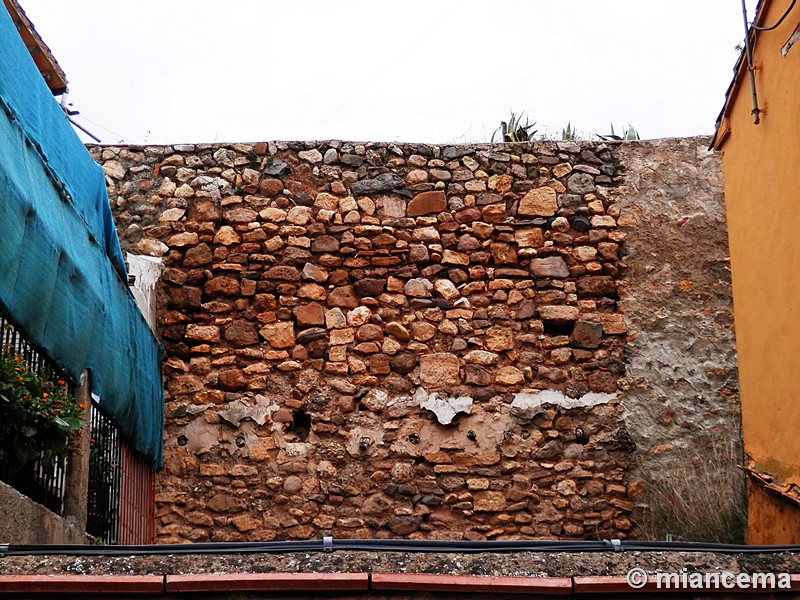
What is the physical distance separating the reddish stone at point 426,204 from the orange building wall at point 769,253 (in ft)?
7.84

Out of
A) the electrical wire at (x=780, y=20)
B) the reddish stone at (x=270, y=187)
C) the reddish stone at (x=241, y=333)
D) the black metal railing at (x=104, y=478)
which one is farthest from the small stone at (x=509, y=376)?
the electrical wire at (x=780, y=20)

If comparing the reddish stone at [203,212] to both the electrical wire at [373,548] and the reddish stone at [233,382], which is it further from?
the electrical wire at [373,548]

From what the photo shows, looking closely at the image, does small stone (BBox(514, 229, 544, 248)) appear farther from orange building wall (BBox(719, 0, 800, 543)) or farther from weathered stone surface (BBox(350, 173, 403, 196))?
orange building wall (BBox(719, 0, 800, 543))

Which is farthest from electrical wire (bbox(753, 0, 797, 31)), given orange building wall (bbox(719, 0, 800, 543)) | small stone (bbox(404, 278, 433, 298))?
small stone (bbox(404, 278, 433, 298))

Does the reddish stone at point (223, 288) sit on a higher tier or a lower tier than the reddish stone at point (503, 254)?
lower

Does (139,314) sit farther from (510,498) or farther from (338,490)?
(510,498)

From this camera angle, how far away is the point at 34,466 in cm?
493

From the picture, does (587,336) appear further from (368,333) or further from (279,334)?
(279,334)

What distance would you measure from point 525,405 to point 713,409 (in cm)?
135

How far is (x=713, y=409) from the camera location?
770 cm

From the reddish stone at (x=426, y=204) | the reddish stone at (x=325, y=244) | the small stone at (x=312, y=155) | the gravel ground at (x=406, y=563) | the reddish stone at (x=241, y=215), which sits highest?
the small stone at (x=312, y=155)

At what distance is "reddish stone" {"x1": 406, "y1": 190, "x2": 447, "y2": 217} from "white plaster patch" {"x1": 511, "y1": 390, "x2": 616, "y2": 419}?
151 cm

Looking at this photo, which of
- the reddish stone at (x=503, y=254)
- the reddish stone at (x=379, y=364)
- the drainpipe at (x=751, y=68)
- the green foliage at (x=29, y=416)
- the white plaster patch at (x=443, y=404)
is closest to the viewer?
the green foliage at (x=29, y=416)

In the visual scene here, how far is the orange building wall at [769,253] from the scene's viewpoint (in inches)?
200
